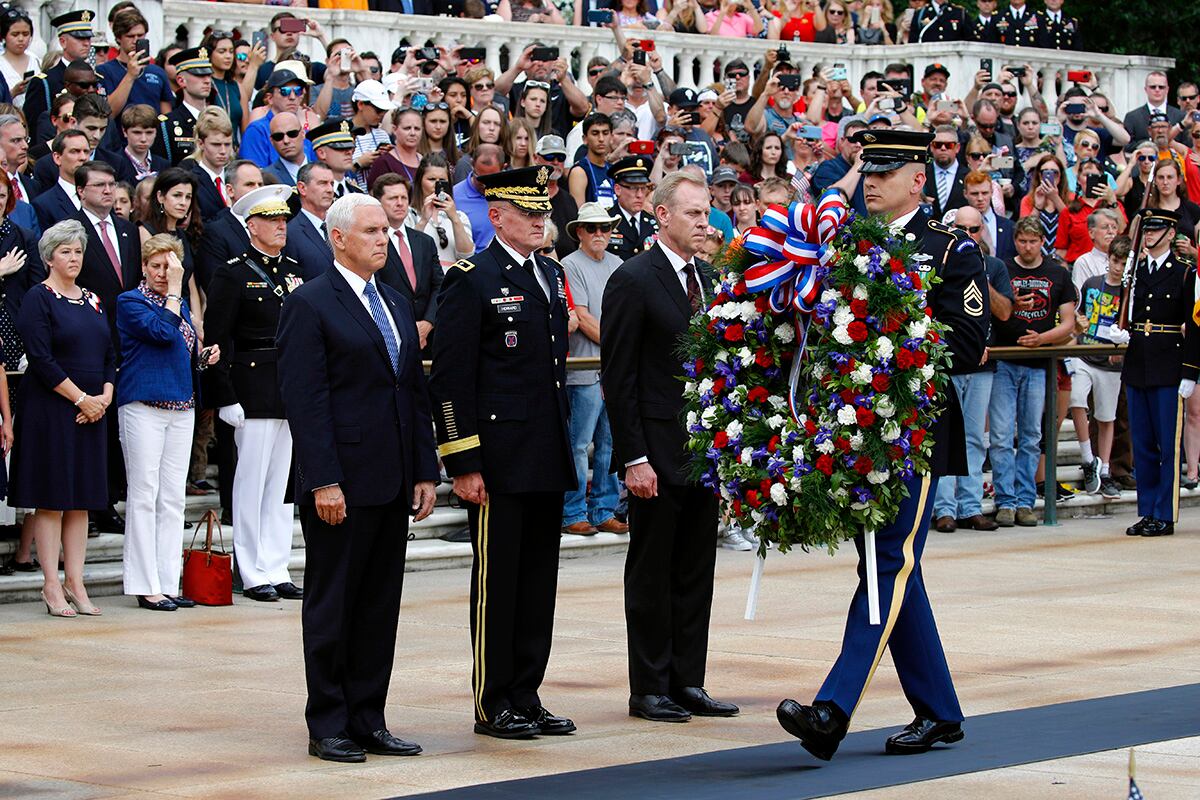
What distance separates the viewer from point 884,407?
7.44m

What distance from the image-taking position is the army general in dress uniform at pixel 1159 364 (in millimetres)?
15445

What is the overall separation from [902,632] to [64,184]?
706 cm

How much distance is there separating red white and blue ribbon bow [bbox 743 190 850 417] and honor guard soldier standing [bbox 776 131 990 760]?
0.29 metres

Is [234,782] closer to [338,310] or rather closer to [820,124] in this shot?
[338,310]

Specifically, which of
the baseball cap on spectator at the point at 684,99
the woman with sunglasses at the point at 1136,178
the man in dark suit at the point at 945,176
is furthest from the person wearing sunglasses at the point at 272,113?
the woman with sunglasses at the point at 1136,178

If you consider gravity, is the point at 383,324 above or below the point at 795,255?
below

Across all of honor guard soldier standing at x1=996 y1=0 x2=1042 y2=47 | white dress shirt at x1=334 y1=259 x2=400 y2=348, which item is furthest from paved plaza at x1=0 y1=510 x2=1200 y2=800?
honor guard soldier standing at x1=996 y1=0 x2=1042 y2=47

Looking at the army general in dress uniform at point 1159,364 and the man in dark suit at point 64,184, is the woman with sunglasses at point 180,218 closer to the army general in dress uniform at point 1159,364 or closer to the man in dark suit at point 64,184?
the man in dark suit at point 64,184

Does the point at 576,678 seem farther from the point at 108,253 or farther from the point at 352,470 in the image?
the point at 108,253

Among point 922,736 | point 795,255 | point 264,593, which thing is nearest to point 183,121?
point 264,593

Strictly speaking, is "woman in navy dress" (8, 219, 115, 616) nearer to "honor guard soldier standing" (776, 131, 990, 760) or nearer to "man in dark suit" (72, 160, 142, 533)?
"man in dark suit" (72, 160, 142, 533)

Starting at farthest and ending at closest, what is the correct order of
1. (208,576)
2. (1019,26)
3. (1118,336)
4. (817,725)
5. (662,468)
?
(1019,26), (1118,336), (208,576), (662,468), (817,725)

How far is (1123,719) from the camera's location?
832cm

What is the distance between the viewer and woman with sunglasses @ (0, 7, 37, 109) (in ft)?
52.5
